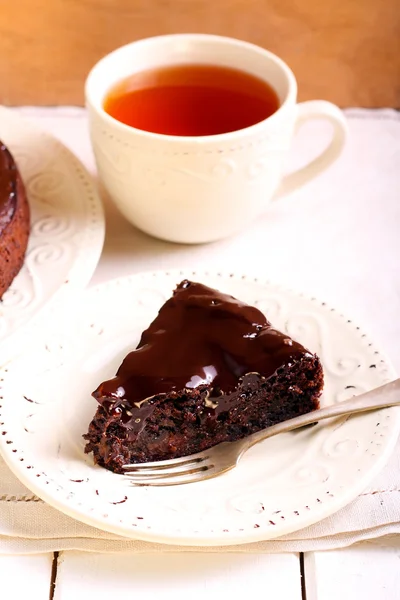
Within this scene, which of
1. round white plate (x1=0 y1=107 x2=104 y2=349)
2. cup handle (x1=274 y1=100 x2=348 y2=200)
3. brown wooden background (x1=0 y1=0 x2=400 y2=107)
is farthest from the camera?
brown wooden background (x1=0 y1=0 x2=400 y2=107)

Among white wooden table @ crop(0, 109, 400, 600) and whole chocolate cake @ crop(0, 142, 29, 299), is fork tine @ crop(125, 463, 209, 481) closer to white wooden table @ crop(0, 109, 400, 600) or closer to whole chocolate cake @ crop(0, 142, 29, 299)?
white wooden table @ crop(0, 109, 400, 600)

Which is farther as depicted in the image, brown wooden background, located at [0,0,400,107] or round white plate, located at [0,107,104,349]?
brown wooden background, located at [0,0,400,107]

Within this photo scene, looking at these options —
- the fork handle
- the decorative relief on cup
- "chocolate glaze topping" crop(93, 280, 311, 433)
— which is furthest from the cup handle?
the fork handle

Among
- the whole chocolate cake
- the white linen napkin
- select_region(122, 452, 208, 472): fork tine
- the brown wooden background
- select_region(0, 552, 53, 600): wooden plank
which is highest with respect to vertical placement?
the brown wooden background

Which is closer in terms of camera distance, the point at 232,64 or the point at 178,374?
the point at 178,374

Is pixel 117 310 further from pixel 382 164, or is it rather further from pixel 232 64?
pixel 382 164

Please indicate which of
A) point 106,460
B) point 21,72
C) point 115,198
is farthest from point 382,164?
point 106,460

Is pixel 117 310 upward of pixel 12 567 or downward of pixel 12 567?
upward

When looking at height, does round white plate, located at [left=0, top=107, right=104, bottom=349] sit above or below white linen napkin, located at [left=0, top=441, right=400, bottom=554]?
above
